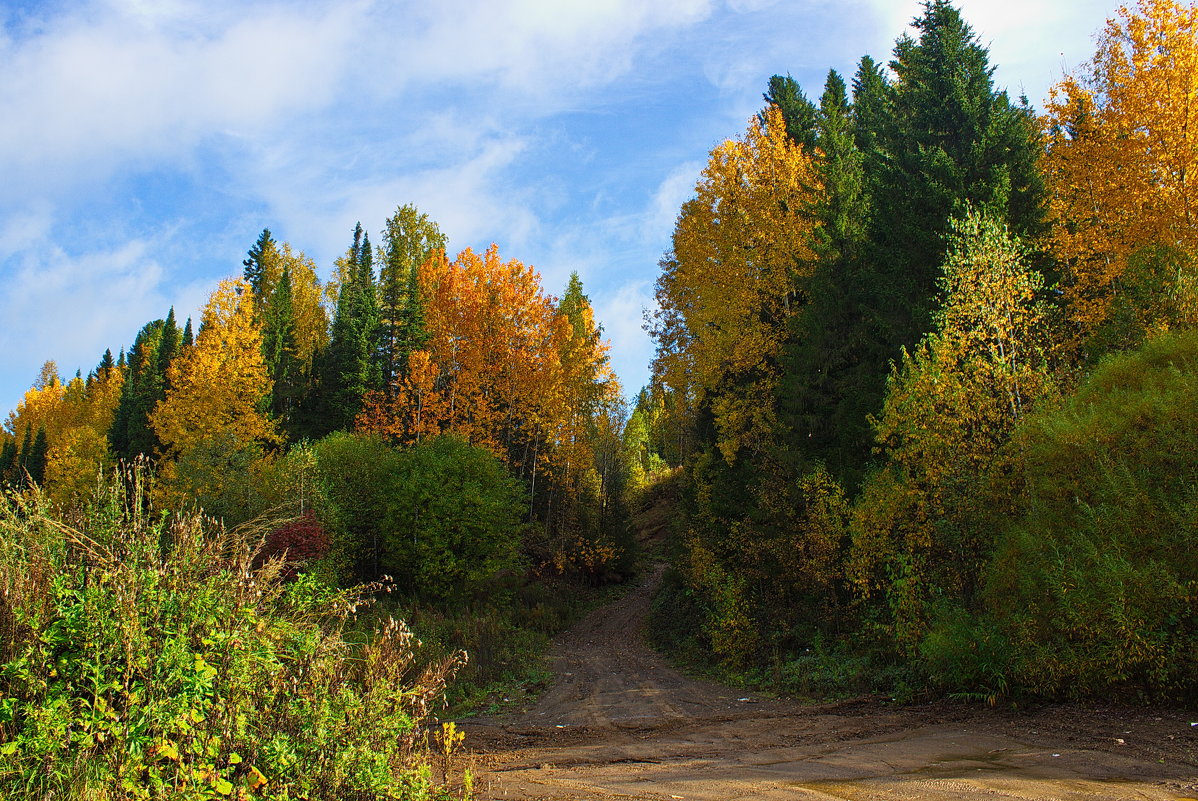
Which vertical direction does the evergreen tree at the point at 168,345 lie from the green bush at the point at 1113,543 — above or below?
above

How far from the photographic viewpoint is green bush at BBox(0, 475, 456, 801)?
410cm

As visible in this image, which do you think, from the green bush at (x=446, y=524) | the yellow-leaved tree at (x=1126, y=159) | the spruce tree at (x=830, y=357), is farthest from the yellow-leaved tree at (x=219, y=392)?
the yellow-leaved tree at (x=1126, y=159)

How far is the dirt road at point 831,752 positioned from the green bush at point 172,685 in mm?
1691

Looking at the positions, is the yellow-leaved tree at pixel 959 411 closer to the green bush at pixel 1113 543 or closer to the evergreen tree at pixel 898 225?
the green bush at pixel 1113 543

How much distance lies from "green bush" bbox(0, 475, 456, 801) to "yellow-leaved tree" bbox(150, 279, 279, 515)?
22000 mm

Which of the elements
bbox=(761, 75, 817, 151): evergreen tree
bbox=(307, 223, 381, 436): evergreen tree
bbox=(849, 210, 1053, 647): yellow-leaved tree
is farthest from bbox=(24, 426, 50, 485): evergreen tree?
bbox=(849, 210, 1053, 647): yellow-leaved tree

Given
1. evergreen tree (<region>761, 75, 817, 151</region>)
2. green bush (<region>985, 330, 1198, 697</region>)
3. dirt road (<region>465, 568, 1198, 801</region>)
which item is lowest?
dirt road (<region>465, 568, 1198, 801</region>)

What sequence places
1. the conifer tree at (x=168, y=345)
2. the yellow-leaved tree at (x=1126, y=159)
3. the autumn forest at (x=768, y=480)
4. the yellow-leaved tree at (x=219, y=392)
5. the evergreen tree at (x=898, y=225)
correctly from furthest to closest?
the conifer tree at (x=168, y=345)
the yellow-leaved tree at (x=219, y=392)
the evergreen tree at (x=898, y=225)
the yellow-leaved tree at (x=1126, y=159)
the autumn forest at (x=768, y=480)

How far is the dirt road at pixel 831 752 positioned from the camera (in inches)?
235

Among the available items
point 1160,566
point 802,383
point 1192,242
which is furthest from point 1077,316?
point 1160,566

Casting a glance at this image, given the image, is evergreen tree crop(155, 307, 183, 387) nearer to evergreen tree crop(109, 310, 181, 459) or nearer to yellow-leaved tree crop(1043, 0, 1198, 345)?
evergreen tree crop(109, 310, 181, 459)

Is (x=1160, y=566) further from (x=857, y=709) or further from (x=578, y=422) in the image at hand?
(x=578, y=422)

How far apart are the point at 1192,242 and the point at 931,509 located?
7.44m

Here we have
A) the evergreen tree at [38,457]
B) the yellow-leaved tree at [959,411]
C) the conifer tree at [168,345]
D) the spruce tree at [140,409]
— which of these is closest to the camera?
the yellow-leaved tree at [959,411]
